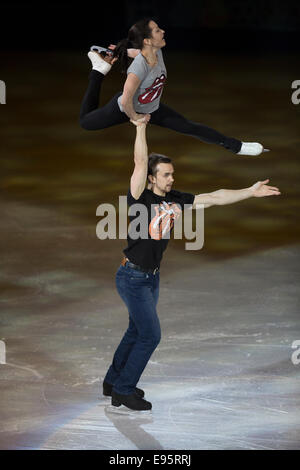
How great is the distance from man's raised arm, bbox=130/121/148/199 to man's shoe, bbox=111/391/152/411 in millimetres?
1274

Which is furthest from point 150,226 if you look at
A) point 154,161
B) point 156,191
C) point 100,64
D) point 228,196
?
point 100,64

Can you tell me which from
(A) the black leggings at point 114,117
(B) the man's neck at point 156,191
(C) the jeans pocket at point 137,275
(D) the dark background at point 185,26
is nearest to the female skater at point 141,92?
(A) the black leggings at point 114,117

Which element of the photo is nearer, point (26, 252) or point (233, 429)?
point (233, 429)

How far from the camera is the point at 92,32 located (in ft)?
63.9

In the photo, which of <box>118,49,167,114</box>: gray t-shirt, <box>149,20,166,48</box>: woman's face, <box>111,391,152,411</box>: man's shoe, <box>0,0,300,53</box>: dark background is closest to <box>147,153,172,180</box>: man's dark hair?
<box>118,49,167,114</box>: gray t-shirt

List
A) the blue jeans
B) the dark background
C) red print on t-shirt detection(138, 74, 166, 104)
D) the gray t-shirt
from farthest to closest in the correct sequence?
1. the dark background
2. the blue jeans
3. red print on t-shirt detection(138, 74, 166, 104)
4. the gray t-shirt

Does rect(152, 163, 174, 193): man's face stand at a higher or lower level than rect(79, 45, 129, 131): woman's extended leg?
lower

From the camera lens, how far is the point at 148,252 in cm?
539

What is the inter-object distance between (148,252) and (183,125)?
2.60 feet

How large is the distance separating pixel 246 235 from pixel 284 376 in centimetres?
287

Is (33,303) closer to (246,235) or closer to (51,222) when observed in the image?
(51,222)

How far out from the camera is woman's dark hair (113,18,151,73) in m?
4.79

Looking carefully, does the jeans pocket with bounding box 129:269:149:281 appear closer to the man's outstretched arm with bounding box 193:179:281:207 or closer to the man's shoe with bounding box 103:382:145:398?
the man's outstretched arm with bounding box 193:179:281:207

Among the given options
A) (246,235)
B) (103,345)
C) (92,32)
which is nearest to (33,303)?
(103,345)
